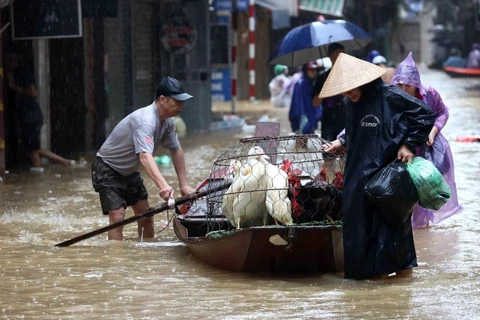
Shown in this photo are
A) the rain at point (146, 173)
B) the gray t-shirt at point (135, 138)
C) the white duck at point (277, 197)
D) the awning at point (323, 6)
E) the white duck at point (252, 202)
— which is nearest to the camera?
the rain at point (146, 173)

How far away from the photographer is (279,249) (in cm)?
725

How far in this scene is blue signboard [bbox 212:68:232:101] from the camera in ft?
77.9

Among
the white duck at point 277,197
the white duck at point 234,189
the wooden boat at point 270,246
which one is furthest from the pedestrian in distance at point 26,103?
the white duck at point 277,197

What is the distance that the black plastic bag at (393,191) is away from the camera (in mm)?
6715

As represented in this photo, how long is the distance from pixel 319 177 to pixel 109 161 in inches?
75.9

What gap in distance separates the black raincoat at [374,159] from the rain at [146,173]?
20 centimetres

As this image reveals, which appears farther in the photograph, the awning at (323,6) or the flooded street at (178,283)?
the awning at (323,6)

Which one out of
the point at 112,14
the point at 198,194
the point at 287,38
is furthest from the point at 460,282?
the point at 112,14

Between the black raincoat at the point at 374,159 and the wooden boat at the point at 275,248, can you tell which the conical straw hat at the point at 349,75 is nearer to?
the black raincoat at the point at 374,159

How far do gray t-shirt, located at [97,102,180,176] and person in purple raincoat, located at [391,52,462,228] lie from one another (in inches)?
78.0

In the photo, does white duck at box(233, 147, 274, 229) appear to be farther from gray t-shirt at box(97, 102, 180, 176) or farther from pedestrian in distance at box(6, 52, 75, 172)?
pedestrian in distance at box(6, 52, 75, 172)

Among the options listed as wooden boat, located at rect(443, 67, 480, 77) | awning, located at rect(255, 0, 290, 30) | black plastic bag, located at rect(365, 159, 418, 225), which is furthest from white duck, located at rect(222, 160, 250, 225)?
wooden boat, located at rect(443, 67, 480, 77)

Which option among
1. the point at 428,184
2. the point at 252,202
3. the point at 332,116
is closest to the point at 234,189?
the point at 252,202

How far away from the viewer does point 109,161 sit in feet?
27.9
